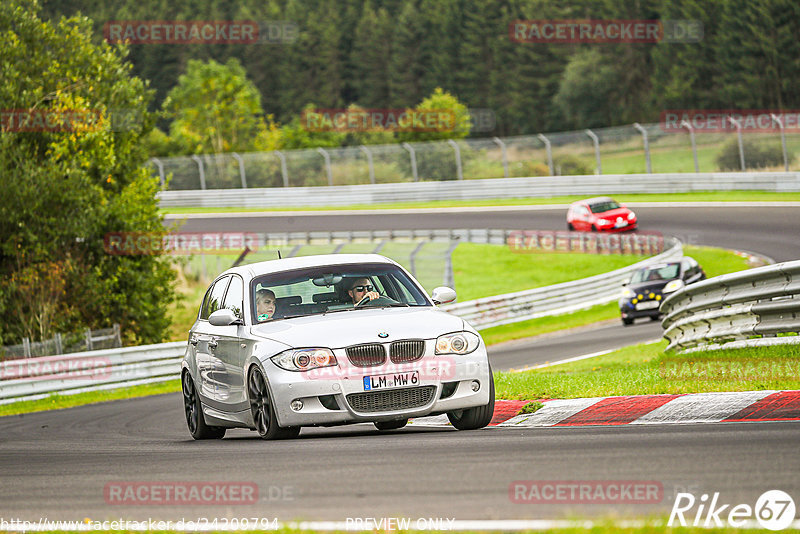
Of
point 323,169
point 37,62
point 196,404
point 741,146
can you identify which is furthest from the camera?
point 323,169

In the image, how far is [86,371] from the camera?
74.4 feet

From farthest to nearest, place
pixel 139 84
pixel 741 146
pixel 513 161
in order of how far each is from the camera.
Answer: pixel 513 161
pixel 741 146
pixel 139 84

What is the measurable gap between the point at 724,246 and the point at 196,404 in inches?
1140

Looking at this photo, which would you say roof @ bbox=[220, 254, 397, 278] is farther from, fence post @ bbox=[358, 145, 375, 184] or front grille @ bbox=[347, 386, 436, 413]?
fence post @ bbox=[358, 145, 375, 184]

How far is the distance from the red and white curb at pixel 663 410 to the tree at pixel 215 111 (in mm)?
83251

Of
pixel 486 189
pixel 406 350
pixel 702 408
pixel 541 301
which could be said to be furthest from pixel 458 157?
pixel 702 408

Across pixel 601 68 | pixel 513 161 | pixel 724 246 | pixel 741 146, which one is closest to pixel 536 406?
pixel 724 246

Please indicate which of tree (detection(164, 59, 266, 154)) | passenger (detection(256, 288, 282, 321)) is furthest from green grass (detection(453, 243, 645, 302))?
tree (detection(164, 59, 266, 154))

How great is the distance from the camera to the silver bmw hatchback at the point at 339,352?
8.72 metres

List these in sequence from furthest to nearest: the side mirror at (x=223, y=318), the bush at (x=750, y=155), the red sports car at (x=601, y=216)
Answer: the bush at (x=750, y=155), the red sports car at (x=601, y=216), the side mirror at (x=223, y=318)

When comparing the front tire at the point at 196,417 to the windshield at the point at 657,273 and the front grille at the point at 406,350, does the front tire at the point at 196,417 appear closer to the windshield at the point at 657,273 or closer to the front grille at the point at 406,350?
the front grille at the point at 406,350

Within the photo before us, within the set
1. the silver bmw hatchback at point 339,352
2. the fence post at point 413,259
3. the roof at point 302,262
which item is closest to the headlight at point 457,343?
the silver bmw hatchback at point 339,352

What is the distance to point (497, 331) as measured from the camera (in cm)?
3023

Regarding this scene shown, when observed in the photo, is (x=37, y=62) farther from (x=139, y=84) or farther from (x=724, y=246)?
(x=724, y=246)
